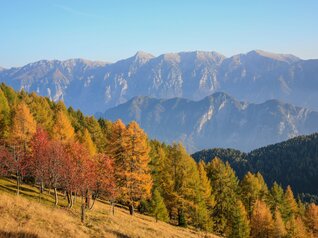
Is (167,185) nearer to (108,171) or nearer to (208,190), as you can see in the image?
(208,190)

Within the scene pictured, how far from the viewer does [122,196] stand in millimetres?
50594

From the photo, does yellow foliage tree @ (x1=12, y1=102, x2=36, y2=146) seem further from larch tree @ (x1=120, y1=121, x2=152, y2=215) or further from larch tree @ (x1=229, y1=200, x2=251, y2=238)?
larch tree @ (x1=229, y1=200, x2=251, y2=238)

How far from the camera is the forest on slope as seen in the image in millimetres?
47062

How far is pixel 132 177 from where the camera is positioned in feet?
163

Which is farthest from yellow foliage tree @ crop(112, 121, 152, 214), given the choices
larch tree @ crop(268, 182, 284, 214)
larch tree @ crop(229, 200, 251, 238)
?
larch tree @ crop(268, 182, 284, 214)

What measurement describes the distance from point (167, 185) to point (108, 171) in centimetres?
1609

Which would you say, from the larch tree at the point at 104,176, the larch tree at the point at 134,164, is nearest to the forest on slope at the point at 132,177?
the larch tree at the point at 134,164

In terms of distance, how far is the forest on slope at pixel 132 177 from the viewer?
4706 centimetres

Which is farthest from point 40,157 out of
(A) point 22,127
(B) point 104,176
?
(A) point 22,127

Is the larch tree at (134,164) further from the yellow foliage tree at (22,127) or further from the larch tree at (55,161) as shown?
the yellow foliage tree at (22,127)

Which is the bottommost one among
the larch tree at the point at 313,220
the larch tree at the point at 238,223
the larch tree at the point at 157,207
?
the larch tree at the point at 313,220

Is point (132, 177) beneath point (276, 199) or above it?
above

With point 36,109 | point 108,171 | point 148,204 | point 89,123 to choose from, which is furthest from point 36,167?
point 89,123

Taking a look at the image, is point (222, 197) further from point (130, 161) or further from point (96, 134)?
point (96, 134)
